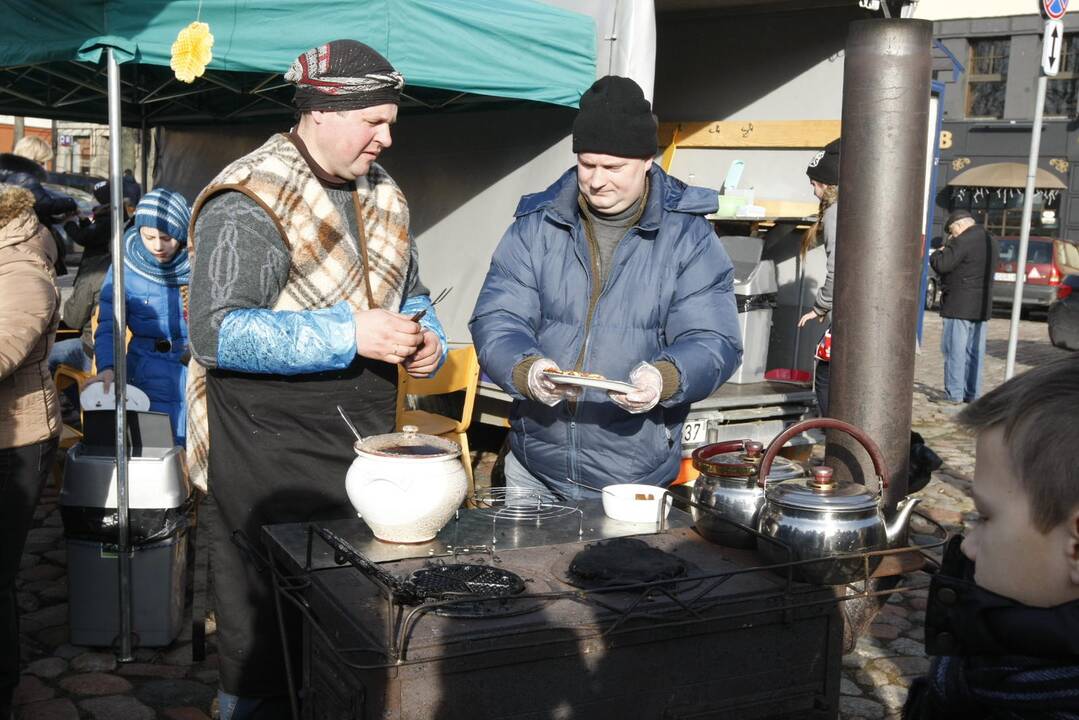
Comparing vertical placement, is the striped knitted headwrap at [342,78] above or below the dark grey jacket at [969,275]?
above

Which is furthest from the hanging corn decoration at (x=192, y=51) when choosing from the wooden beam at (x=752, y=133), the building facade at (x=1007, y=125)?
the building facade at (x=1007, y=125)

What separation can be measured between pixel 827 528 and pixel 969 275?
8.51m

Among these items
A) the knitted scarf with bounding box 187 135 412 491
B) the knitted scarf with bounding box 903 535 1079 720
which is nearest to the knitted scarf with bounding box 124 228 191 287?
the knitted scarf with bounding box 187 135 412 491

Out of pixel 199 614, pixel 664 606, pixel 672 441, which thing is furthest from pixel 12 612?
pixel 664 606

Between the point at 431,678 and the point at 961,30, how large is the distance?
28221 mm

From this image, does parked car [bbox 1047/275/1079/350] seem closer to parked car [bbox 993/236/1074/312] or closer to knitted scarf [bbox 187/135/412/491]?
knitted scarf [bbox 187/135/412/491]

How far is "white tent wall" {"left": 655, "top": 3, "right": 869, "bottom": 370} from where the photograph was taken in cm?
721

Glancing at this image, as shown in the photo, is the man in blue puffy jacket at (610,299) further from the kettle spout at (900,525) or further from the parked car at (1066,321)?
the parked car at (1066,321)

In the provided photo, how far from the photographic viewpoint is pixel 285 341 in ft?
8.30

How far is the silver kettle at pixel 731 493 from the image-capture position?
Result: 2439 millimetres

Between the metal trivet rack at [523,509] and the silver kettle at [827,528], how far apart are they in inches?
18.2

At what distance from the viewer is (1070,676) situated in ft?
4.01

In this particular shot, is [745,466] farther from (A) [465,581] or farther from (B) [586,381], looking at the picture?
(A) [465,581]

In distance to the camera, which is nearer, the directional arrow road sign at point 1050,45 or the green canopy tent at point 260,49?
the green canopy tent at point 260,49
